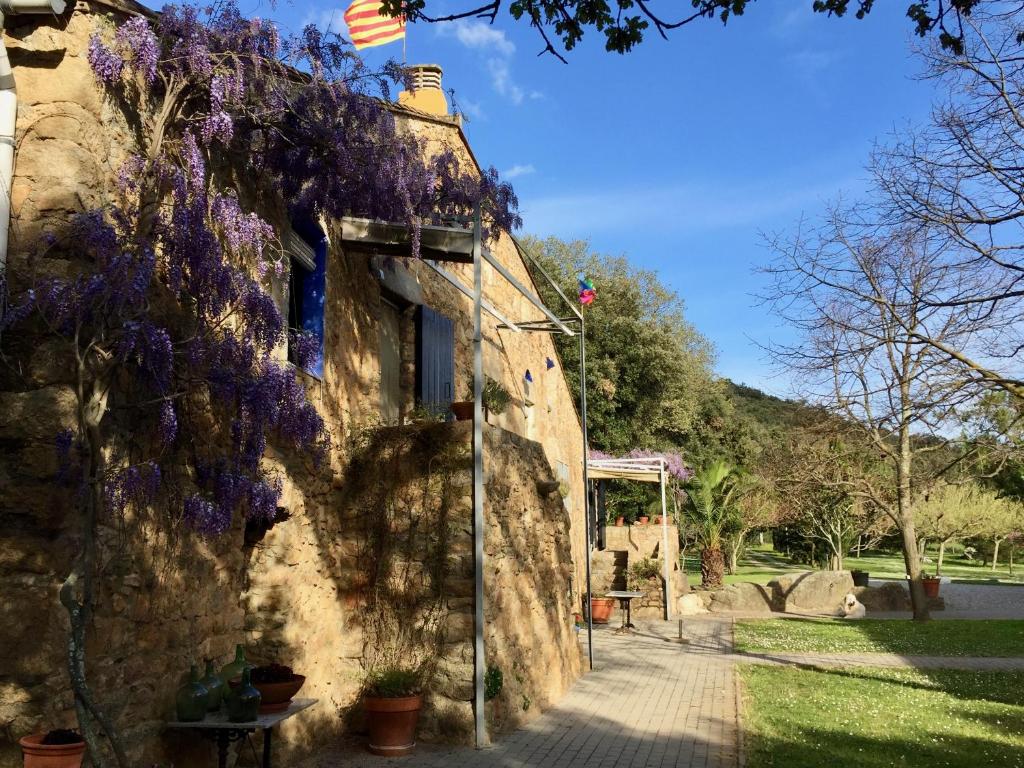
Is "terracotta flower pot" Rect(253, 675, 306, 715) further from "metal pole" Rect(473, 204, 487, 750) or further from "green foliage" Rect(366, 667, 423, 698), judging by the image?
"metal pole" Rect(473, 204, 487, 750)

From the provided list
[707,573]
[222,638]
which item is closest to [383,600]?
[222,638]

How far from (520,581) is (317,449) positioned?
2.57 metres

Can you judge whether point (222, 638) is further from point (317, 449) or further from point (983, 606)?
point (983, 606)

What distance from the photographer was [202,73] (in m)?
5.00

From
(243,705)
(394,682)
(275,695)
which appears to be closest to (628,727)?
(394,682)

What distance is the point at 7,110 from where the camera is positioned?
4.29m

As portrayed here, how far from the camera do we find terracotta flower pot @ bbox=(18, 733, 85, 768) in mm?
3494

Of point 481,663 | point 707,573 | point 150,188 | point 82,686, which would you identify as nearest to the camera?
point 82,686

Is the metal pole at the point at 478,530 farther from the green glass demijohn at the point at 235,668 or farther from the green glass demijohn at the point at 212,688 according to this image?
the green glass demijohn at the point at 212,688

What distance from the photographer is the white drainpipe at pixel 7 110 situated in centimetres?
418

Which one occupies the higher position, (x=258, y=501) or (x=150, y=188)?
(x=150, y=188)

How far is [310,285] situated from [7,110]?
10.8ft

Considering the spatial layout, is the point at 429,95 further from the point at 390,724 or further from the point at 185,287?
the point at 390,724

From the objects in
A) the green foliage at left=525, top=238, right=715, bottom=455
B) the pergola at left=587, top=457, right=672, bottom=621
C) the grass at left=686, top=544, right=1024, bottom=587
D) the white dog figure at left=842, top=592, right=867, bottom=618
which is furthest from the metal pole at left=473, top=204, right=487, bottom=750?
the grass at left=686, top=544, right=1024, bottom=587
